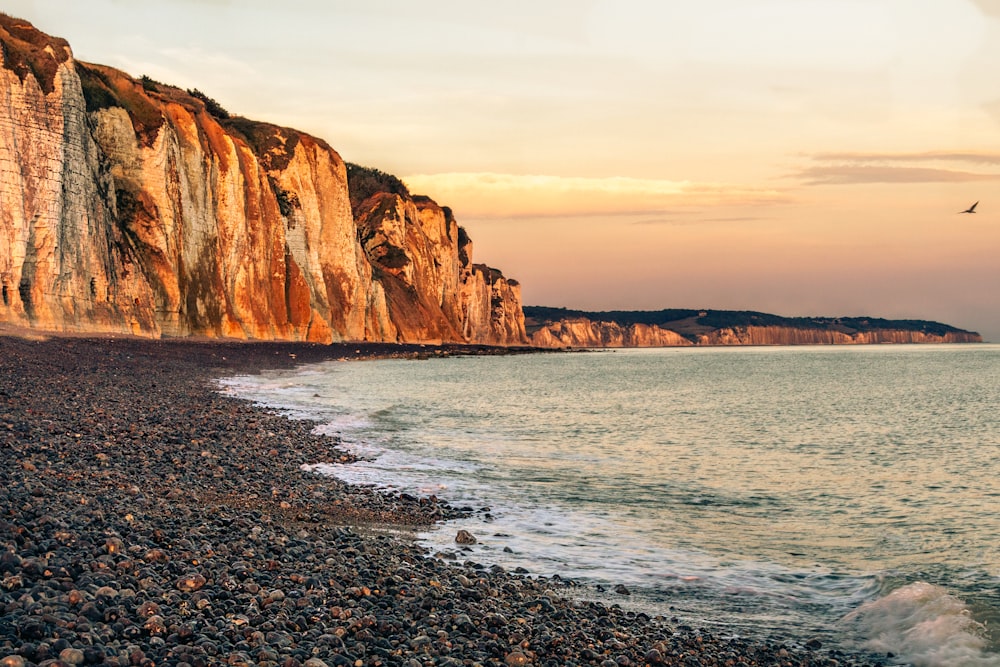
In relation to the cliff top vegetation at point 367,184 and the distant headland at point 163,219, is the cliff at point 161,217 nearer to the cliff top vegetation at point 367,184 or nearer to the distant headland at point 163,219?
the distant headland at point 163,219

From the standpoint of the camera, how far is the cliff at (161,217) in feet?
116

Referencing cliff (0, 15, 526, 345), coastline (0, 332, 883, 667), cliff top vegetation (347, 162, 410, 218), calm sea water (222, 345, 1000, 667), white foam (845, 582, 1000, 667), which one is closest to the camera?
coastline (0, 332, 883, 667)

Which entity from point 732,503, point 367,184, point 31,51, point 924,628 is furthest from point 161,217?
point 367,184

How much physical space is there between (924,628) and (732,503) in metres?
5.80

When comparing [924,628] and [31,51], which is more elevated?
[31,51]

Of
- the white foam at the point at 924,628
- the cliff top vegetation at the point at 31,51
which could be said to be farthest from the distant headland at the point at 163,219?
the white foam at the point at 924,628

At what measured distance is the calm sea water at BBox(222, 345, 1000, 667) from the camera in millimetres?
7883

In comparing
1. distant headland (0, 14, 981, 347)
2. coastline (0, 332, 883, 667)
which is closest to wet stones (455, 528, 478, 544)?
coastline (0, 332, 883, 667)

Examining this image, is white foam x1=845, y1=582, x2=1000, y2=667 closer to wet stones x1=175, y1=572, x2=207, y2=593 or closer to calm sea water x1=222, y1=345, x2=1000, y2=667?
calm sea water x1=222, y1=345, x2=1000, y2=667

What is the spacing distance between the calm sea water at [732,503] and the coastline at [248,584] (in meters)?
0.91

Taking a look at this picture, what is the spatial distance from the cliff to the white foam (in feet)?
114

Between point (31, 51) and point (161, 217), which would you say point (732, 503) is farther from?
point (161, 217)

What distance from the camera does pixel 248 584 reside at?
6145 millimetres

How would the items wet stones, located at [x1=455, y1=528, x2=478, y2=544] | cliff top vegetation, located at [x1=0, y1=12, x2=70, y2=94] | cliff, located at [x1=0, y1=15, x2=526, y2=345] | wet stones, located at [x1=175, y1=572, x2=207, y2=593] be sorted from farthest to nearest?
cliff top vegetation, located at [x1=0, y1=12, x2=70, y2=94]
cliff, located at [x1=0, y1=15, x2=526, y2=345]
wet stones, located at [x1=455, y1=528, x2=478, y2=544]
wet stones, located at [x1=175, y1=572, x2=207, y2=593]
